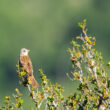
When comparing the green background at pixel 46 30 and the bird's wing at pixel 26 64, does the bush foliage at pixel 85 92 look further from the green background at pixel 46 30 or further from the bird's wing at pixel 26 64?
the green background at pixel 46 30

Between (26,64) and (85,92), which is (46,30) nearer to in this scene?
(26,64)

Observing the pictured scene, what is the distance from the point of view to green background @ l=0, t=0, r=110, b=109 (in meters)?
51.7

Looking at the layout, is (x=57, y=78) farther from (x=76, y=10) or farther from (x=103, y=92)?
(x=103, y=92)

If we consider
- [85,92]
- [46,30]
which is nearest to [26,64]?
[85,92]

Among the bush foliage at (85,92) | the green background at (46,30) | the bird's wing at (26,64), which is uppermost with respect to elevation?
the green background at (46,30)

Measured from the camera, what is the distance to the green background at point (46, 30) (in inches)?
2036

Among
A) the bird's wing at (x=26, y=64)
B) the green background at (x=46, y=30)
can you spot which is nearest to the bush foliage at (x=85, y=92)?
the bird's wing at (x=26, y=64)

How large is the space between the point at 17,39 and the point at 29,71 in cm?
5227

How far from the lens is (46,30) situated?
214 ft

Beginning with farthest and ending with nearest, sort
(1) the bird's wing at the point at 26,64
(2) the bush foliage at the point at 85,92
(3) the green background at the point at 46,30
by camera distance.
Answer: (3) the green background at the point at 46,30, (1) the bird's wing at the point at 26,64, (2) the bush foliage at the point at 85,92

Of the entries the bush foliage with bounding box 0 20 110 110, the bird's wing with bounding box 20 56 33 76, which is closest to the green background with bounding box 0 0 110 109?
the bird's wing with bounding box 20 56 33 76

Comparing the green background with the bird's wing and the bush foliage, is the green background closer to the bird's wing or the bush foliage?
the bird's wing

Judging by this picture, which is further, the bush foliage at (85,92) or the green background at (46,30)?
the green background at (46,30)

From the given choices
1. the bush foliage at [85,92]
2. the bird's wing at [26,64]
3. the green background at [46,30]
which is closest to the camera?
the bush foliage at [85,92]
